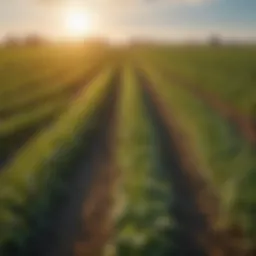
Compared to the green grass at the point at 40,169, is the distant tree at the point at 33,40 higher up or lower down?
higher up

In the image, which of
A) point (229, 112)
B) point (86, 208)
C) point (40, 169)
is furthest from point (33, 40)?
point (229, 112)

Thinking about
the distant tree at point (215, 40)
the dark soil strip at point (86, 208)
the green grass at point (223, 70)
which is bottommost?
the dark soil strip at point (86, 208)

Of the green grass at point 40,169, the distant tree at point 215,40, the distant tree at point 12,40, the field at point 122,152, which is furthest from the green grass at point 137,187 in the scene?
the distant tree at point 12,40

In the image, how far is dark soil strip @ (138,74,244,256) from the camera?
237cm

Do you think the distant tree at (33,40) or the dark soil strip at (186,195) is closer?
the dark soil strip at (186,195)

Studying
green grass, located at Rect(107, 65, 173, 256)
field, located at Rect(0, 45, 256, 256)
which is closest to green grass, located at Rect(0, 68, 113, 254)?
field, located at Rect(0, 45, 256, 256)

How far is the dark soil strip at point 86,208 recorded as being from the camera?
2389 millimetres

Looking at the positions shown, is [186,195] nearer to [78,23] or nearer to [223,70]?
[223,70]

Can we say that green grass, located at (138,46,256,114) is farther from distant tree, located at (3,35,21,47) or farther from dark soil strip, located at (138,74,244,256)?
distant tree, located at (3,35,21,47)

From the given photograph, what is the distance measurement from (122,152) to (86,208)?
10.3 inches

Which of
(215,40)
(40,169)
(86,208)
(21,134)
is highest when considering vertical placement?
(215,40)

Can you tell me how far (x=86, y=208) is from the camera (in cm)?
248

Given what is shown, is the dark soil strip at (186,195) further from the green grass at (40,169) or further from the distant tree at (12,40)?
the distant tree at (12,40)

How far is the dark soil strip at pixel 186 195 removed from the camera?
2371 mm
